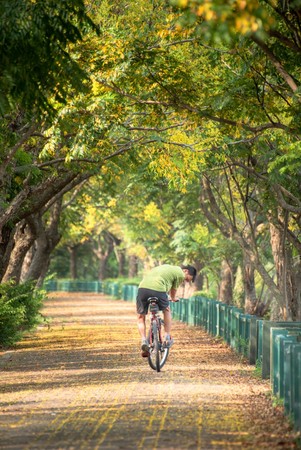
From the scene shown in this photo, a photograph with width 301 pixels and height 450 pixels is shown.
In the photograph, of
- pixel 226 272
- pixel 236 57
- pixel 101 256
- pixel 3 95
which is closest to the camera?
pixel 3 95

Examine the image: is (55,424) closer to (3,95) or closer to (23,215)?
(3,95)

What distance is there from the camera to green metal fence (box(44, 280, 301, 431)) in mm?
11359

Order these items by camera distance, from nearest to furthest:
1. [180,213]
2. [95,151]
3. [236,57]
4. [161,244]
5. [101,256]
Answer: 1. [236,57]
2. [95,151]
3. [180,213]
4. [161,244]
5. [101,256]

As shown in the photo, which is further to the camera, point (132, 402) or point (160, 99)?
point (160, 99)

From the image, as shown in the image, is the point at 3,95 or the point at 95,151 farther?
the point at 95,151

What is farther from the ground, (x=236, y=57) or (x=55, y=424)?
(x=236, y=57)

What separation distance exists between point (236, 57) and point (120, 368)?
5826 millimetres

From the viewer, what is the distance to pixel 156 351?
1712cm

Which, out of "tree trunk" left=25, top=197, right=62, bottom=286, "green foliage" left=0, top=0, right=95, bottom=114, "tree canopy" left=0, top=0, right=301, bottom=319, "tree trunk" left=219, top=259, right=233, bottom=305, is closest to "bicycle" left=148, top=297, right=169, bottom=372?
"tree canopy" left=0, top=0, right=301, bottom=319

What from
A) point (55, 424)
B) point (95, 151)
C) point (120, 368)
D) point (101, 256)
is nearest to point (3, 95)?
point (55, 424)

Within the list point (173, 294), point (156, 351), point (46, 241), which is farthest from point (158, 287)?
point (46, 241)

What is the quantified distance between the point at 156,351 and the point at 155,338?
260 millimetres

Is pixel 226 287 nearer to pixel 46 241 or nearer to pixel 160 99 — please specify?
pixel 46 241

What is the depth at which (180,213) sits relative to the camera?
143 feet
